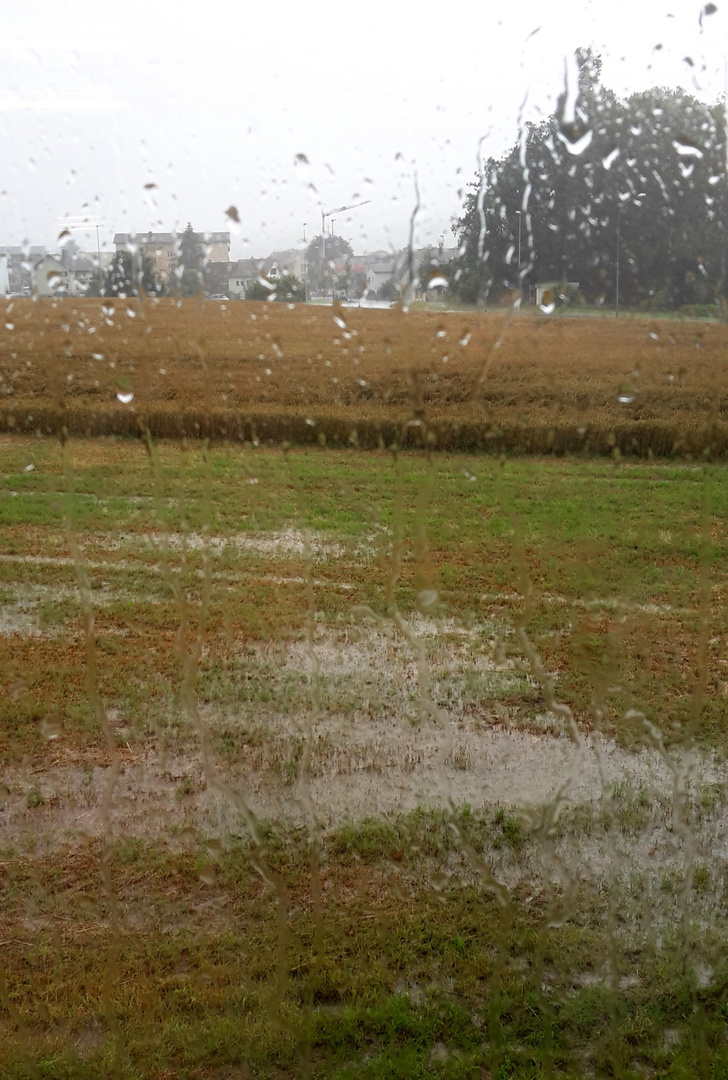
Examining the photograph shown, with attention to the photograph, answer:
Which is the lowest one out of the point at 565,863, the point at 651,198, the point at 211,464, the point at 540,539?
the point at 565,863

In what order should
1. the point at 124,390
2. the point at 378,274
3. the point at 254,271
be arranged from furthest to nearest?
the point at 124,390
the point at 254,271
the point at 378,274

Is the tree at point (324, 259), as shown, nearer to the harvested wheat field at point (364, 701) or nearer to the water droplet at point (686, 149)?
the harvested wheat field at point (364, 701)

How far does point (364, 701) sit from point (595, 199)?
1.19 meters

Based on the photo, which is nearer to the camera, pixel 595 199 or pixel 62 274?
pixel 595 199

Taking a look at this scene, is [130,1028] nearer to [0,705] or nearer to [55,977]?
[55,977]

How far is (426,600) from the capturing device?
6.93ft

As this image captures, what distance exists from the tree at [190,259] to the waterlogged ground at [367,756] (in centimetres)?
48

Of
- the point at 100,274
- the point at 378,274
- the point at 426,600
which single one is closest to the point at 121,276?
the point at 100,274

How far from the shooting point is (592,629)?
2.20 meters

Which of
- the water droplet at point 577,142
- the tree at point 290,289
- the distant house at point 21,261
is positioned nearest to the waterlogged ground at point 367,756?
the tree at point 290,289

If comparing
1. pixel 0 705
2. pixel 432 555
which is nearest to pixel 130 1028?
pixel 0 705

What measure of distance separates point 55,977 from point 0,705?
0.85 m

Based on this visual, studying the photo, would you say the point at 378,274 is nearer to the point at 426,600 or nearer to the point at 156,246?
the point at 156,246

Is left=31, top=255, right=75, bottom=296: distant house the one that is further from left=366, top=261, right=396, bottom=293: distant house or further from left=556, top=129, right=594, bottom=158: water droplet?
left=556, top=129, right=594, bottom=158: water droplet
